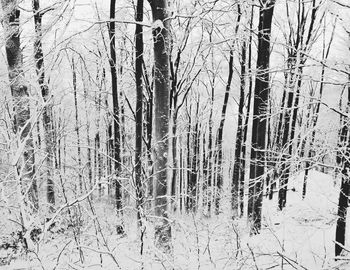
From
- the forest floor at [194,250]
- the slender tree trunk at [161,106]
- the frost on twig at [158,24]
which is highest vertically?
the frost on twig at [158,24]

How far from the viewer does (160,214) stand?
464 centimetres

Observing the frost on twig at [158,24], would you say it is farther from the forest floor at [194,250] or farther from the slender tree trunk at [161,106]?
the forest floor at [194,250]

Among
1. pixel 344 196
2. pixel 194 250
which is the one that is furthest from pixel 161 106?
pixel 194 250

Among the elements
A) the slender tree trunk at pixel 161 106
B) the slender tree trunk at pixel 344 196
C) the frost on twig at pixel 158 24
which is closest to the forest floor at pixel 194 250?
the slender tree trunk at pixel 344 196

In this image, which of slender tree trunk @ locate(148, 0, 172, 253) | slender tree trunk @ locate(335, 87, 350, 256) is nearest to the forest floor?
slender tree trunk @ locate(335, 87, 350, 256)

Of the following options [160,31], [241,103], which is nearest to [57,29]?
[160,31]

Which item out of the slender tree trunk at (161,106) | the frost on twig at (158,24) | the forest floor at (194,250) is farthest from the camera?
the slender tree trunk at (161,106)

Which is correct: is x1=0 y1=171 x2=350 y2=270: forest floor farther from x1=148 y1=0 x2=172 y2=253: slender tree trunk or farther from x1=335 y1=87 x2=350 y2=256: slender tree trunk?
x1=148 y1=0 x2=172 y2=253: slender tree trunk

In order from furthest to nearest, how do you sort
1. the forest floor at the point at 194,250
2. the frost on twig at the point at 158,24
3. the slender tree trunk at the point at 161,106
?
the slender tree trunk at the point at 161,106
the frost on twig at the point at 158,24
the forest floor at the point at 194,250

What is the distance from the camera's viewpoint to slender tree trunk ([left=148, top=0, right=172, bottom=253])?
14.9ft

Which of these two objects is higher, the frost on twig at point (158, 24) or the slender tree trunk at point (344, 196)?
the frost on twig at point (158, 24)

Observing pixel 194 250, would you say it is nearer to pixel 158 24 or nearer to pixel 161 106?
pixel 161 106

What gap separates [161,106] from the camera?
4.60 meters

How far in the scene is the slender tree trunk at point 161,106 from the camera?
178 inches
